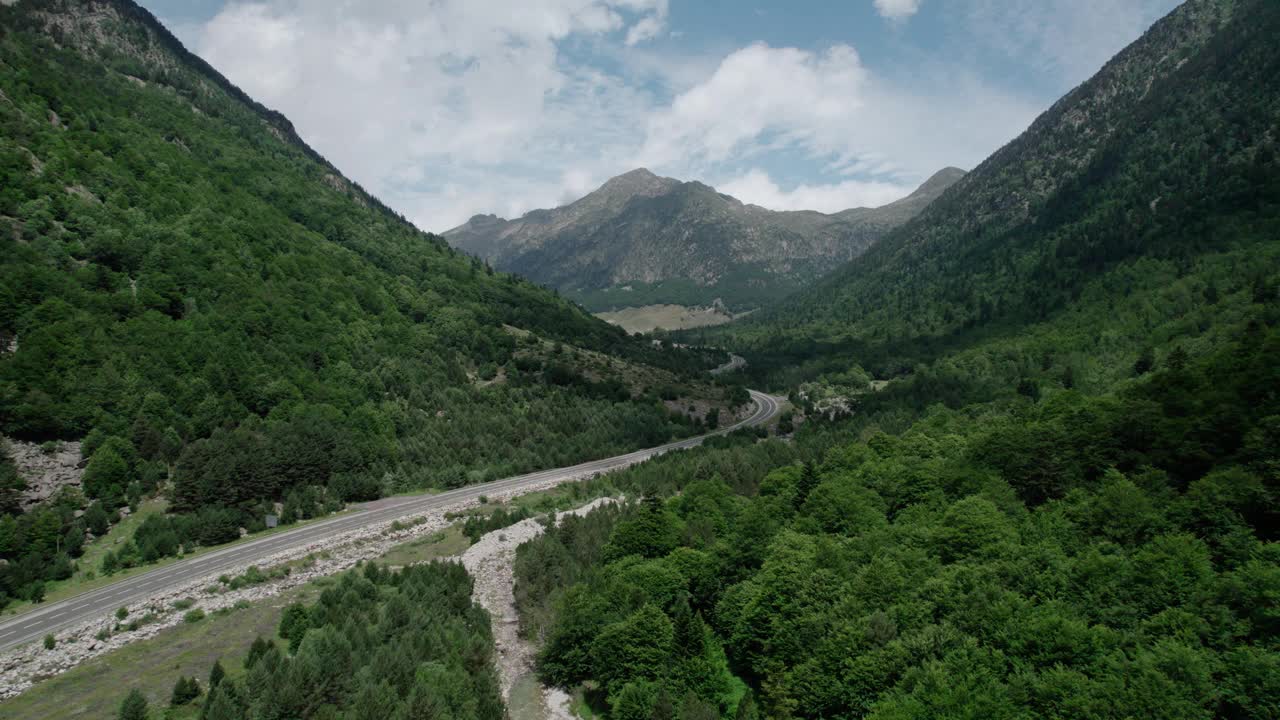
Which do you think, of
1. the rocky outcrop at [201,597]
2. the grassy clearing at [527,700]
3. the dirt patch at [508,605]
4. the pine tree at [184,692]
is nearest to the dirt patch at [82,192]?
the rocky outcrop at [201,597]

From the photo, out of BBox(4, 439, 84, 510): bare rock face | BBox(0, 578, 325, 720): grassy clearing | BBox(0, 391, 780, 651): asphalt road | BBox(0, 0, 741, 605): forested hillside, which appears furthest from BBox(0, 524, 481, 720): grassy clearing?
BBox(4, 439, 84, 510): bare rock face

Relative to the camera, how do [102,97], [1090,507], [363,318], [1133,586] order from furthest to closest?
1. [102,97]
2. [363,318]
3. [1090,507]
4. [1133,586]

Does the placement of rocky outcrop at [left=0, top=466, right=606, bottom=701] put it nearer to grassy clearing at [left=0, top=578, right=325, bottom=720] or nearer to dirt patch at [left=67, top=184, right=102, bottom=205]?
grassy clearing at [left=0, top=578, right=325, bottom=720]

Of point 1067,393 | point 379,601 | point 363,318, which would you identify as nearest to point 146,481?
point 379,601

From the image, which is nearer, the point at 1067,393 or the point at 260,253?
the point at 1067,393

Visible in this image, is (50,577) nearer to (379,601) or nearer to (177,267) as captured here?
(379,601)

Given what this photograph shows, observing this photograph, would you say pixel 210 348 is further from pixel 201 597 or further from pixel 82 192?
pixel 201 597

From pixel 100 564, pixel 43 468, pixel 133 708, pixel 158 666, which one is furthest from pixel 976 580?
pixel 43 468

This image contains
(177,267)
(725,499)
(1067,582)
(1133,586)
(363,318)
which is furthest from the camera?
(363,318)
